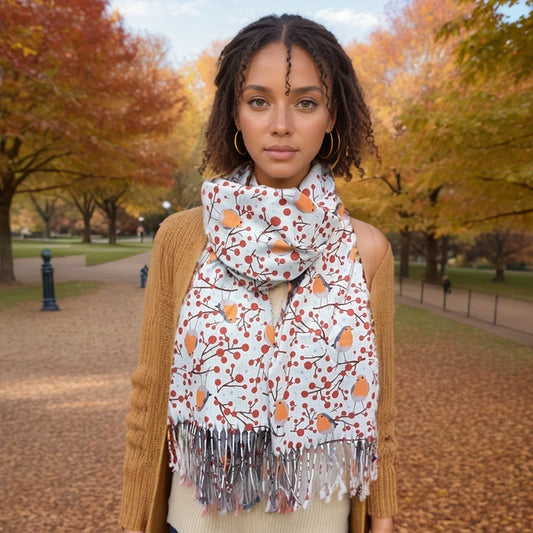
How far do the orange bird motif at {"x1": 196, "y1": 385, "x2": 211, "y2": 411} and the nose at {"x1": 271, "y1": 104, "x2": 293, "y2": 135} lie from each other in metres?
0.76

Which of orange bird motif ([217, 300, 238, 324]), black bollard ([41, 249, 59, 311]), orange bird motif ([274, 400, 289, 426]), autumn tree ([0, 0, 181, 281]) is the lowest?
black bollard ([41, 249, 59, 311])

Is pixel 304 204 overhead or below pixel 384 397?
overhead

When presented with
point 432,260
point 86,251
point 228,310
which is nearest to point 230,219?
point 228,310

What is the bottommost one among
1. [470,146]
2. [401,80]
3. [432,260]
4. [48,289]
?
[48,289]

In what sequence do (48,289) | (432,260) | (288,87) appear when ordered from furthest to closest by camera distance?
(432,260)
(48,289)
(288,87)

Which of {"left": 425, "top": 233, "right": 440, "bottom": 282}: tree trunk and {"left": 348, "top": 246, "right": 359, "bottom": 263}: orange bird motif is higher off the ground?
{"left": 348, "top": 246, "right": 359, "bottom": 263}: orange bird motif

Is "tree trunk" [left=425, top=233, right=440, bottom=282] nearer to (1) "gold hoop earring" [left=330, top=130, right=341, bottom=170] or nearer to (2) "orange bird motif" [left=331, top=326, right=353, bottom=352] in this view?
(1) "gold hoop earring" [left=330, top=130, right=341, bottom=170]

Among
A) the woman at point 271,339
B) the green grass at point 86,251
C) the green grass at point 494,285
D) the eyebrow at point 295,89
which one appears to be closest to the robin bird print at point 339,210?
→ the woman at point 271,339

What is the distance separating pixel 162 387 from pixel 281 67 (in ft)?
3.28

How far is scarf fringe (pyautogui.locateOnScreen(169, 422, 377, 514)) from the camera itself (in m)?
1.43

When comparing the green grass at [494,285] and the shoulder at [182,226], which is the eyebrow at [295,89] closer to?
the shoulder at [182,226]

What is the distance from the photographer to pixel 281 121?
141 cm

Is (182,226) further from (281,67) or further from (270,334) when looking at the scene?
(281,67)

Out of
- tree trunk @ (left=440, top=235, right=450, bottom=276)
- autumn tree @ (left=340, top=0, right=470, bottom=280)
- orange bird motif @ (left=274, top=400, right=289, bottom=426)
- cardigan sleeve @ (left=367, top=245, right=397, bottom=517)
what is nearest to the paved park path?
cardigan sleeve @ (left=367, top=245, right=397, bottom=517)
